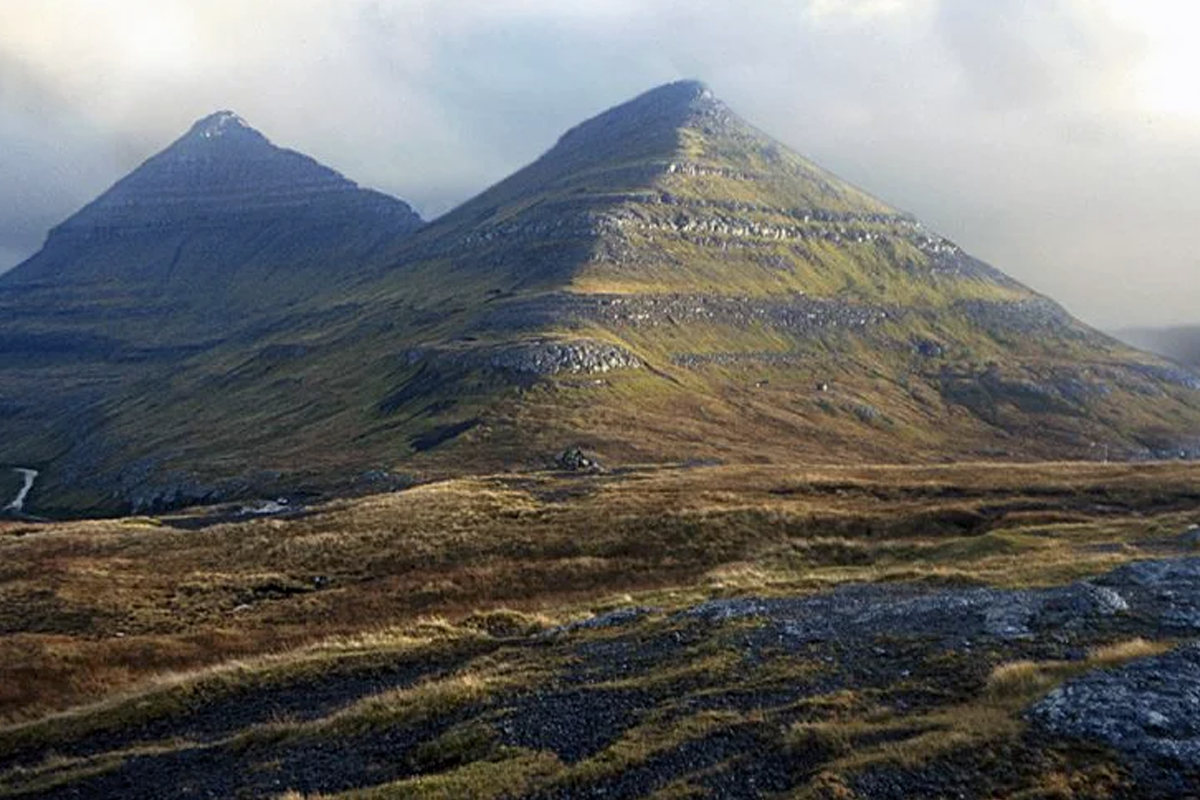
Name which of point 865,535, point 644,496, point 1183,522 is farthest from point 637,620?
point 644,496

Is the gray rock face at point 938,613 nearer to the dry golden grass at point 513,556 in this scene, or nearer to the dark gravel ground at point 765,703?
the dark gravel ground at point 765,703

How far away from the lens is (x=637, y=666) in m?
28.4

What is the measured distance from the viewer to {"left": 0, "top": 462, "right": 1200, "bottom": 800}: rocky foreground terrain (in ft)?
65.2

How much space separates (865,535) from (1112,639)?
3616cm

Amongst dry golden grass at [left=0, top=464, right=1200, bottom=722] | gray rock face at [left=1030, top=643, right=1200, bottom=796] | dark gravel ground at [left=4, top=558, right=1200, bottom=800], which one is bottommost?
dry golden grass at [left=0, top=464, right=1200, bottom=722]

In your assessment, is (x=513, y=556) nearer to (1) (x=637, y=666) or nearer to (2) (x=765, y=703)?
(1) (x=637, y=666)

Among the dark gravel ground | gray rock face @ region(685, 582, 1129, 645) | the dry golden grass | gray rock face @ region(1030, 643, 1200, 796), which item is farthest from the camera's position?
the dry golden grass

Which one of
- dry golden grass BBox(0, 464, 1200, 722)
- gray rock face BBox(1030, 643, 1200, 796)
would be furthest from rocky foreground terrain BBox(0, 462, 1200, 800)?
dry golden grass BBox(0, 464, 1200, 722)

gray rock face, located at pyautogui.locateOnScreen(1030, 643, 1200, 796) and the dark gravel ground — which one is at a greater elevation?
gray rock face, located at pyautogui.locateOnScreen(1030, 643, 1200, 796)

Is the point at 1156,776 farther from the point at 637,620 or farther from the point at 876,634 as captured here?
the point at 637,620

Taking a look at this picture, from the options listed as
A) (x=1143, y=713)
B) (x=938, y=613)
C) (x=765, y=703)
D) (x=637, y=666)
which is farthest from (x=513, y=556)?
(x=1143, y=713)

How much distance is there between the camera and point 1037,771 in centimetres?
1802

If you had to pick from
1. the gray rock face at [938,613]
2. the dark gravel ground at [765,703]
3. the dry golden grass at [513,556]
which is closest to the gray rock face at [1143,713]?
the dark gravel ground at [765,703]

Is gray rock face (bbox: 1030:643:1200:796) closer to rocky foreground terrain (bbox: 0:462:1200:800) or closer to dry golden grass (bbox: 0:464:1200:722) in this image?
rocky foreground terrain (bbox: 0:462:1200:800)
